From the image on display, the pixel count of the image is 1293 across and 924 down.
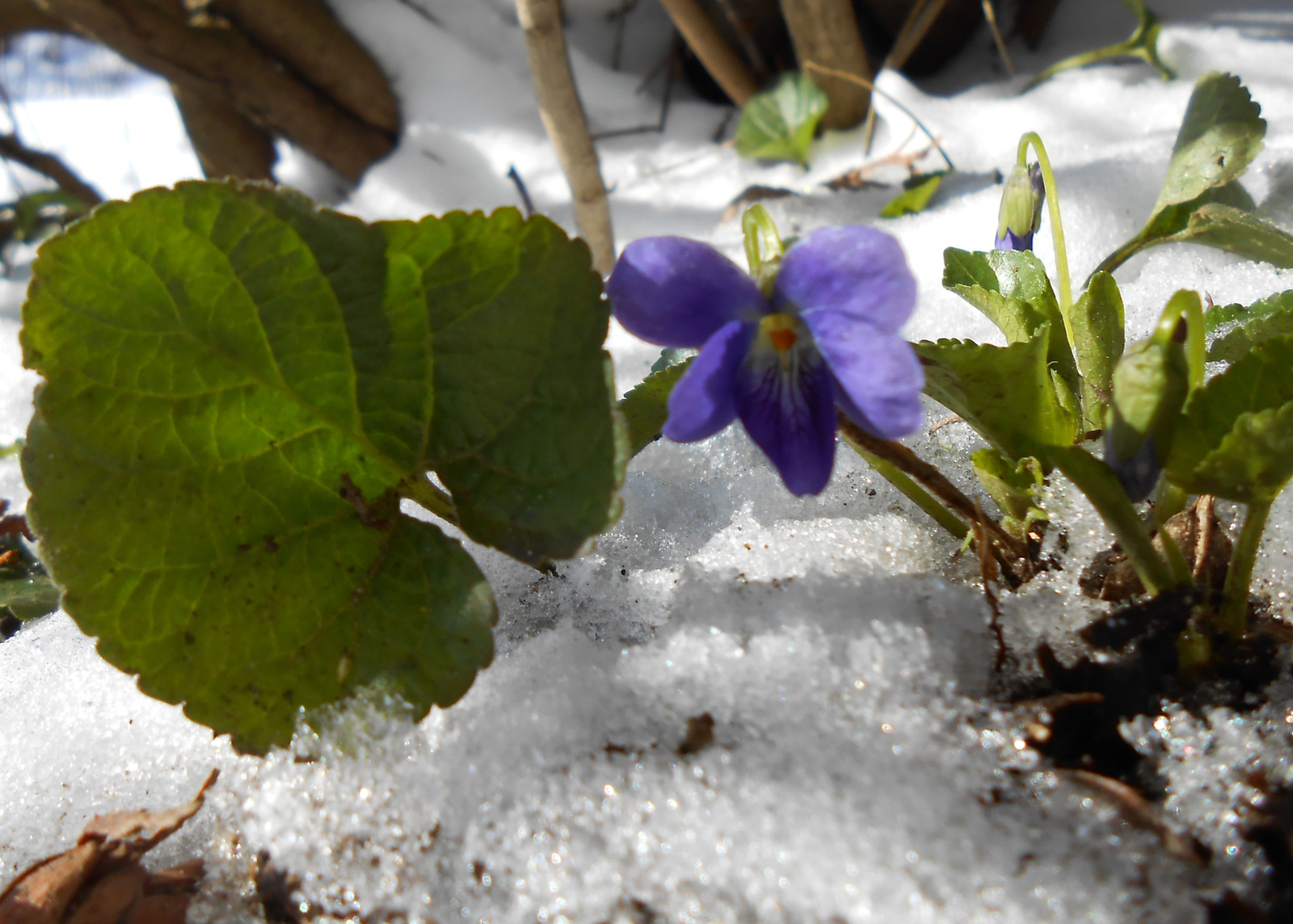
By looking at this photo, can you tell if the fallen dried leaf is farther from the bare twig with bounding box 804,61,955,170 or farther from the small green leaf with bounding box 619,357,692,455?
the bare twig with bounding box 804,61,955,170

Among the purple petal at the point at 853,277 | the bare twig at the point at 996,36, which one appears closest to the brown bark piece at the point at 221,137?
the bare twig at the point at 996,36

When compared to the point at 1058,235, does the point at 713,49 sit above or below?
below

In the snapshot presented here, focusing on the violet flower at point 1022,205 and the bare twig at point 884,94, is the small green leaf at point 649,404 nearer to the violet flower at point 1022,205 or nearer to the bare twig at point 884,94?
the violet flower at point 1022,205

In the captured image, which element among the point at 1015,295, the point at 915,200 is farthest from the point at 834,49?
the point at 1015,295

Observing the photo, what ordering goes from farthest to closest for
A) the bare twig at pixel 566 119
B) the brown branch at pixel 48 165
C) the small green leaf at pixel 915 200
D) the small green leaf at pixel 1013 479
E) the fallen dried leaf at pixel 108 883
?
the brown branch at pixel 48 165, the small green leaf at pixel 915 200, the bare twig at pixel 566 119, the small green leaf at pixel 1013 479, the fallen dried leaf at pixel 108 883

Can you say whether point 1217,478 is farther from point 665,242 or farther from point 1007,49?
point 1007,49

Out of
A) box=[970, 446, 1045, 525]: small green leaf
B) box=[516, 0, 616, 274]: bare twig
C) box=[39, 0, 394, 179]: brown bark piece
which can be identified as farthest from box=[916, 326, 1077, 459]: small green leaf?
box=[39, 0, 394, 179]: brown bark piece

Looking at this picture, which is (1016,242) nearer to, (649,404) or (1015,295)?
(1015,295)
